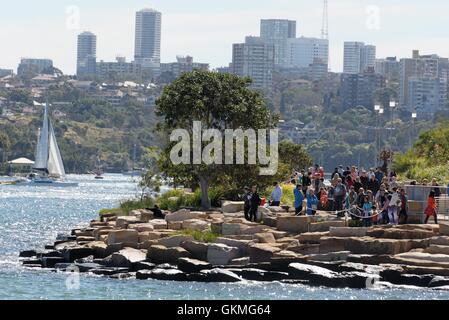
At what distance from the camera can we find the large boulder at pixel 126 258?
37719 mm

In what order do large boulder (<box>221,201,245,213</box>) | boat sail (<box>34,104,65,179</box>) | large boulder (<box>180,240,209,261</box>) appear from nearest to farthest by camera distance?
large boulder (<box>180,240,209,261</box>), large boulder (<box>221,201,245,213</box>), boat sail (<box>34,104,65,179</box>)

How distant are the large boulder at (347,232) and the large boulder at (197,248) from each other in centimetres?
348

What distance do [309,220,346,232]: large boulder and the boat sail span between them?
105 metres

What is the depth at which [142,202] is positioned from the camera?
177 feet

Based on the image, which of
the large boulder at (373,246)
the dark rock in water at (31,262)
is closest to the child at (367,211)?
the large boulder at (373,246)

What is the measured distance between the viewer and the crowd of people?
1506 inches

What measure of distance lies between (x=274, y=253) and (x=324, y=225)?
2472mm

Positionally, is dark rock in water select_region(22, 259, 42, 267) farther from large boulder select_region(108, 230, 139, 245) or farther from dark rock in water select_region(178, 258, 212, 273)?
dark rock in water select_region(178, 258, 212, 273)

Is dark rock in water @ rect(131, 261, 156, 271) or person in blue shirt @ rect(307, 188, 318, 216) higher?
person in blue shirt @ rect(307, 188, 318, 216)

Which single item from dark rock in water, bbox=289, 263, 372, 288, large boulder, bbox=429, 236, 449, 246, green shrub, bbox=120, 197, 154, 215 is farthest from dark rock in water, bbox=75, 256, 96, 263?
green shrub, bbox=120, 197, 154, 215
